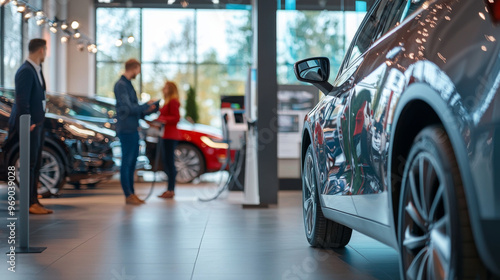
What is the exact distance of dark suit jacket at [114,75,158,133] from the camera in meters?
8.80

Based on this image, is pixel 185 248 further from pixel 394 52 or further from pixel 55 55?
pixel 55 55

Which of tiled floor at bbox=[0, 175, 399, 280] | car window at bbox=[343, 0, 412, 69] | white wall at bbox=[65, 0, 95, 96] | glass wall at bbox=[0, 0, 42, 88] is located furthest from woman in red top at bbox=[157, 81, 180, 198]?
white wall at bbox=[65, 0, 95, 96]

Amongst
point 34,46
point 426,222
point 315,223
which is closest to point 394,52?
point 426,222

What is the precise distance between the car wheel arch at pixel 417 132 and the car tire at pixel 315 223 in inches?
68.4

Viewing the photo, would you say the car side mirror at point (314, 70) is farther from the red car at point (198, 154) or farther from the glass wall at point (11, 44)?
the glass wall at point (11, 44)

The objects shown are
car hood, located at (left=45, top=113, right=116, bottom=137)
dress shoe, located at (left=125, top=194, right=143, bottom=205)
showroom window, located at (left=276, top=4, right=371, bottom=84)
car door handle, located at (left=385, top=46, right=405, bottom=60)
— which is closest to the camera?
car door handle, located at (left=385, top=46, right=405, bottom=60)

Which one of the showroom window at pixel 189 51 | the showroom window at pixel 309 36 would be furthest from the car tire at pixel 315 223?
the showroom window at pixel 189 51

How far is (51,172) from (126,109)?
1.33 m

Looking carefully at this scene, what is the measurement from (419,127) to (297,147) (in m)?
9.35

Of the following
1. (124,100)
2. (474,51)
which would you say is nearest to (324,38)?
(124,100)

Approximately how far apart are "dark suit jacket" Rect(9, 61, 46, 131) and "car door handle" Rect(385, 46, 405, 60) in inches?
196

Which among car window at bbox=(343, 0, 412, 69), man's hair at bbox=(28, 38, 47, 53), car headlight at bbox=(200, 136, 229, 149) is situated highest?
man's hair at bbox=(28, 38, 47, 53)

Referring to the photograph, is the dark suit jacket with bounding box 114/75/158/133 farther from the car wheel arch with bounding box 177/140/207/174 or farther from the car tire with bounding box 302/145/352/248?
the car tire with bounding box 302/145/352/248

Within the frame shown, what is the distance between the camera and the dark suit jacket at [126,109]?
8797 millimetres
